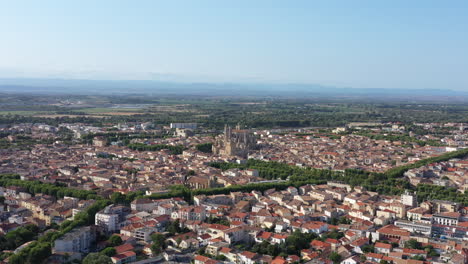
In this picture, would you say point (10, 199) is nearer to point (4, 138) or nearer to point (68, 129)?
point (4, 138)

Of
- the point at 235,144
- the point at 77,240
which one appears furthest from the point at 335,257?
the point at 235,144

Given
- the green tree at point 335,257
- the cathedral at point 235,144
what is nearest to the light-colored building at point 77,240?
the green tree at point 335,257

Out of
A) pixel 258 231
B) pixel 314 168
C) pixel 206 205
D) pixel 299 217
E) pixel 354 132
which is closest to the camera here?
pixel 258 231

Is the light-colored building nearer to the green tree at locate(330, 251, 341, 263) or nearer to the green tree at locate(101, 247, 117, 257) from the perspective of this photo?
the green tree at locate(101, 247, 117, 257)

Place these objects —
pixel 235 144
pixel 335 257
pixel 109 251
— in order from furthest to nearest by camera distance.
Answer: pixel 235 144
pixel 109 251
pixel 335 257

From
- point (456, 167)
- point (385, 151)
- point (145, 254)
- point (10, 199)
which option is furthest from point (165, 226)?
point (385, 151)

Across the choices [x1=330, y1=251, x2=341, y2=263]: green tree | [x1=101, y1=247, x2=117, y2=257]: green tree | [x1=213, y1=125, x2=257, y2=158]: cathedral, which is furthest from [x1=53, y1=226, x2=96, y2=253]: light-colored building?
[x1=213, y1=125, x2=257, y2=158]: cathedral

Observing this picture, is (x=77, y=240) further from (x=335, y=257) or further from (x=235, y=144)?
(x=235, y=144)

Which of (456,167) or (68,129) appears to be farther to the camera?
(68,129)
